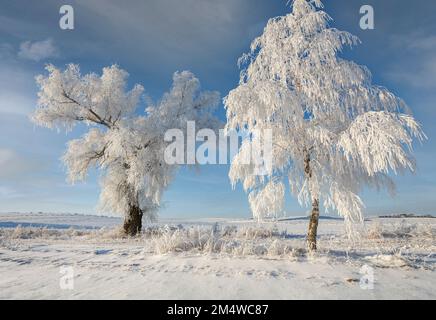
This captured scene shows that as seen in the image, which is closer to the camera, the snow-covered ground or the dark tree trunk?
the snow-covered ground

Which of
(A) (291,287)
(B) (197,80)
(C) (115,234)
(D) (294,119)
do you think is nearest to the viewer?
(A) (291,287)

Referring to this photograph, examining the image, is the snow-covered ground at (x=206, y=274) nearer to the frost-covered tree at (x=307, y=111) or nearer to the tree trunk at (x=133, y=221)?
the frost-covered tree at (x=307, y=111)

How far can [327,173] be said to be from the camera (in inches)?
383

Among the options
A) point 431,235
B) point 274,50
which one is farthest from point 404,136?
point 431,235

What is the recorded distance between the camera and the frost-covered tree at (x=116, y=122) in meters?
18.9

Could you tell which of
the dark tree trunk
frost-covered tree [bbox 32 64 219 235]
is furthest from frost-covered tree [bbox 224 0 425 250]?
frost-covered tree [bbox 32 64 219 235]

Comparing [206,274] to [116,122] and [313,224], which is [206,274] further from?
[116,122]

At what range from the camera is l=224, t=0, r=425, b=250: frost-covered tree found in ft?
31.1

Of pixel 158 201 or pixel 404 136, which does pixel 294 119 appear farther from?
pixel 158 201

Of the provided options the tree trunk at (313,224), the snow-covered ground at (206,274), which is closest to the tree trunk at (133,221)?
the snow-covered ground at (206,274)

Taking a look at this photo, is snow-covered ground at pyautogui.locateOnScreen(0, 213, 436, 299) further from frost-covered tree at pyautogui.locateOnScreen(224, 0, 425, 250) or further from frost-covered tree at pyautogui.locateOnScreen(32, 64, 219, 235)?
frost-covered tree at pyautogui.locateOnScreen(32, 64, 219, 235)

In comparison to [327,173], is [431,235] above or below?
below

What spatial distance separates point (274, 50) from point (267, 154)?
9.85ft

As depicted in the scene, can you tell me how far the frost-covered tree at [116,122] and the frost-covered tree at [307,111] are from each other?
9.32 m
